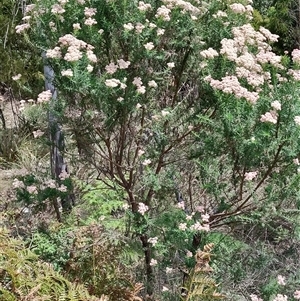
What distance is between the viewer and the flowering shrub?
2.75 m

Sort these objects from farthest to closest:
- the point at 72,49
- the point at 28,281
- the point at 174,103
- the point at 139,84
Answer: the point at 174,103, the point at 139,84, the point at 28,281, the point at 72,49

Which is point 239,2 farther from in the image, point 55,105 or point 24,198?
point 24,198

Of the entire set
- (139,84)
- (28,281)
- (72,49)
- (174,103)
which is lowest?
(28,281)

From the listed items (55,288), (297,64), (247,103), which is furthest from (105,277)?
(297,64)

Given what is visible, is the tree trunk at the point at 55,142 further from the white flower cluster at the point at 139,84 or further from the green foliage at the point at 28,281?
the green foliage at the point at 28,281

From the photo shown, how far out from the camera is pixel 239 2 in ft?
10.8

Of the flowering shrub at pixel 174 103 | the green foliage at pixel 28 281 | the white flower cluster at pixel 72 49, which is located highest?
the white flower cluster at pixel 72 49

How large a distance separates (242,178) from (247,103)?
0.49 m

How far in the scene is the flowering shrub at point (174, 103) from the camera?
2750 millimetres

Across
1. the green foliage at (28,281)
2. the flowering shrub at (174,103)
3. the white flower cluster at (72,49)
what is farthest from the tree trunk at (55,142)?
the green foliage at (28,281)

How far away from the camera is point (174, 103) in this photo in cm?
356

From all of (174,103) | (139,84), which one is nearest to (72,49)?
(139,84)

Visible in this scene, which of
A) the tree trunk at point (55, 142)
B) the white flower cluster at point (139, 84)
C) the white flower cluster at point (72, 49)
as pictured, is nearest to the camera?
the white flower cluster at point (72, 49)

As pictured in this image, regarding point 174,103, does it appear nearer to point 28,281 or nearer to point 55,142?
point 55,142
